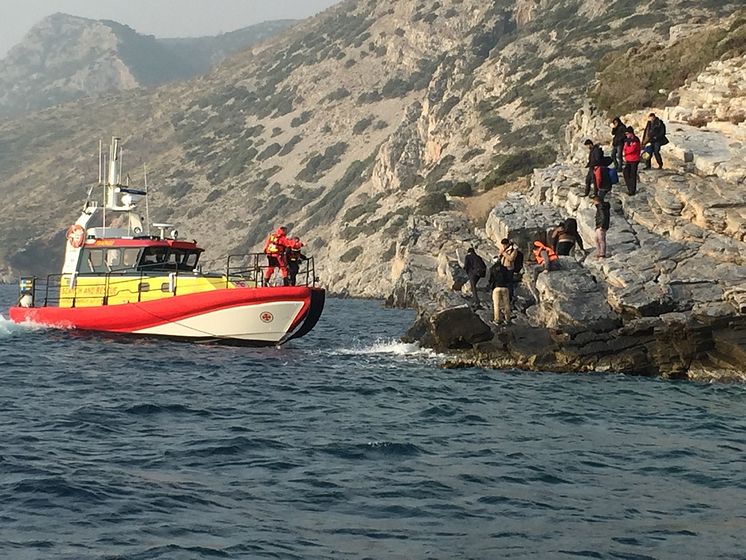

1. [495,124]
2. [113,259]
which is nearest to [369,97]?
[495,124]

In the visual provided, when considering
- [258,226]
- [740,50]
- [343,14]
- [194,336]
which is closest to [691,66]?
[740,50]

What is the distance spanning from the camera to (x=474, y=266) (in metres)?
27.4

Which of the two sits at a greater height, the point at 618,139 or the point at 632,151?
the point at 618,139

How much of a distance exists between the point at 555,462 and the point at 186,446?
513 cm

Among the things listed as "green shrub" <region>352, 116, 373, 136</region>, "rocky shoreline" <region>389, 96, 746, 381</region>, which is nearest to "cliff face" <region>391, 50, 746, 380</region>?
"rocky shoreline" <region>389, 96, 746, 381</region>

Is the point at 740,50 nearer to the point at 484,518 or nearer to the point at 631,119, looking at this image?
the point at 631,119

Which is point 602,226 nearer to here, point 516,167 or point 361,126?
point 516,167

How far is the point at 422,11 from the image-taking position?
366 ft

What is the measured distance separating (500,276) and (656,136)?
6888 millimetres

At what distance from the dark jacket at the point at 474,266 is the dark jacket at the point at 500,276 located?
69.5 inches

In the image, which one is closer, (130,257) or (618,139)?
(618,139)

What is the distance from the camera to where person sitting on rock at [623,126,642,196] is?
26.6 metres

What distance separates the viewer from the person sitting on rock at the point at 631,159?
2661cm

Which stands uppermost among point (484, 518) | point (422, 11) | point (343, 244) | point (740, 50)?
point (422, 11)
